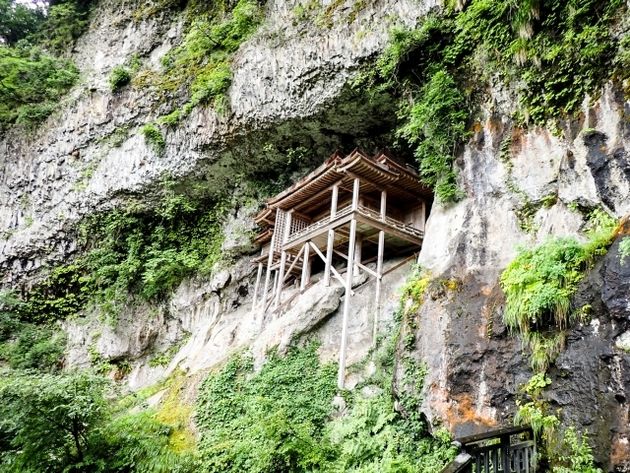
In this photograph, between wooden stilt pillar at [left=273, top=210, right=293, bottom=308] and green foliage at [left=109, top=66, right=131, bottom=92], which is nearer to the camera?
wooden stilt pillar at [left=273, top=210, right=293, bottom=308]

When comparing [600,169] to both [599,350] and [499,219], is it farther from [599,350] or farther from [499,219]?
[599,350]

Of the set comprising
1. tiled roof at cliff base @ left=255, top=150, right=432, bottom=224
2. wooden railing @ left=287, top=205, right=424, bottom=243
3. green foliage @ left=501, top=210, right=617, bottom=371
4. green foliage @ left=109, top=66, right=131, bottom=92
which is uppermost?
green foliage @ left=109, top=66, right=131, bottom=92

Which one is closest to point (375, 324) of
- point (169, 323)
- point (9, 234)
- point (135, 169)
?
point (169, 323)

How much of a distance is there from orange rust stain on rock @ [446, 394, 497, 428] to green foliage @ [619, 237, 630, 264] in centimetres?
317

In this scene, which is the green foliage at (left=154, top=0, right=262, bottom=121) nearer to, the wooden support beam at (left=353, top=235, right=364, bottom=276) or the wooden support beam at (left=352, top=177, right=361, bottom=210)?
the wooden support beam at (left=352, top=177, right=361, bottom=210)

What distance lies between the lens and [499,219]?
10375 mm

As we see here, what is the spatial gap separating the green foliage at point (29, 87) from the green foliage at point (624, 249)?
27371 mm

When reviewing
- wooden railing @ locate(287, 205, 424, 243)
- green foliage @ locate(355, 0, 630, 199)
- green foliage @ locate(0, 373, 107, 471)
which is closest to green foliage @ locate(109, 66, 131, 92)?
wooden railing @ locate(287, 205, 424, 243)

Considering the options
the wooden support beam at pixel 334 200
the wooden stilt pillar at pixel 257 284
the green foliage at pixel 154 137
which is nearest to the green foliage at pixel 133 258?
the green foliage at pixel 154 137

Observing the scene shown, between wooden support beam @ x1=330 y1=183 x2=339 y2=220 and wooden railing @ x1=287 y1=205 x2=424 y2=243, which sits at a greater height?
wooden support beam @ x1=330 y1=183 x2=339 y2=220

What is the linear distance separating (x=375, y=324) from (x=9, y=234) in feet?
67.9

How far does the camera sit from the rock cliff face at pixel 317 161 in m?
7.52

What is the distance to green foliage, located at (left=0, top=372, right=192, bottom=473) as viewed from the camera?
9016mm

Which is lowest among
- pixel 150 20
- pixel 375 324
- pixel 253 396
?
pixel 253 396
